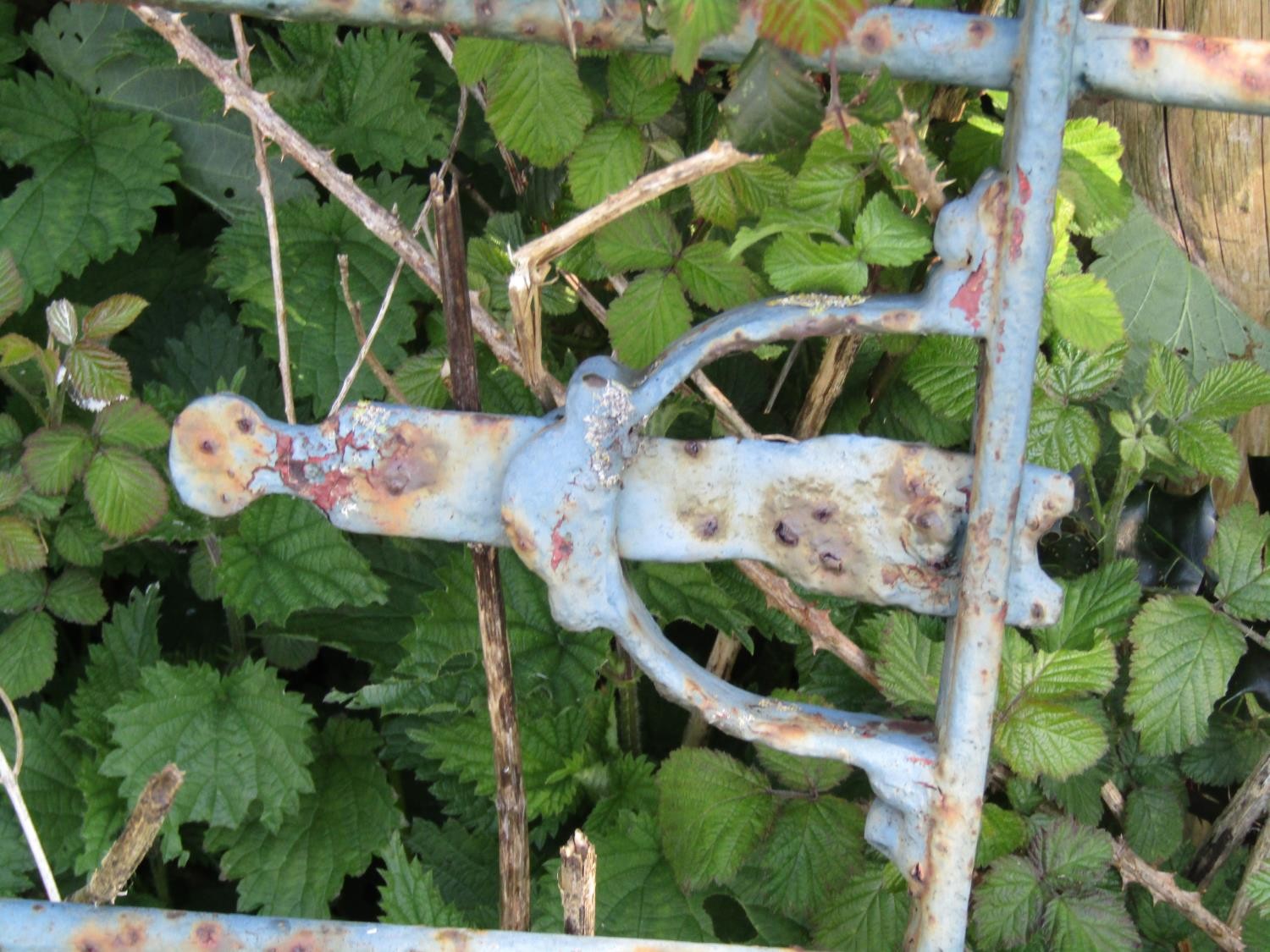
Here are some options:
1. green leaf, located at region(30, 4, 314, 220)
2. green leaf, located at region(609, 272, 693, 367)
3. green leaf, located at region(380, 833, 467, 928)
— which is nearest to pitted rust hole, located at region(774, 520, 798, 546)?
green leaf, located at region(609, 272, 693, 367)

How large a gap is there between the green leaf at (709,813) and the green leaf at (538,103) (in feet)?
2.62

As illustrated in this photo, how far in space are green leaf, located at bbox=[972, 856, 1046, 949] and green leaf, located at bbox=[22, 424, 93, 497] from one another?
1.15 meters

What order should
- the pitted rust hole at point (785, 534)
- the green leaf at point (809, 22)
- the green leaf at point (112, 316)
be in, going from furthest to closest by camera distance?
the green leaf at point (112, 316) → the pitted rust hole at point (785, 534) → the green leaf at point (809, 22)

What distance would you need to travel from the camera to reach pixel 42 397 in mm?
1708

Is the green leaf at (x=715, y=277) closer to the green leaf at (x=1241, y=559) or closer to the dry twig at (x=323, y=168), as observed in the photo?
the dry twig at (x=323, y=168)

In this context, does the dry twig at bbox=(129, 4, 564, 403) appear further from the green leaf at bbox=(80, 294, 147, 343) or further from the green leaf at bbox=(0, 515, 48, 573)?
the green leaf at bbox=(0, 515, 48, 573)

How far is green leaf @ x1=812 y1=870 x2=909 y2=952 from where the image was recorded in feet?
4.67

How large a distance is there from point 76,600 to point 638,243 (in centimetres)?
99

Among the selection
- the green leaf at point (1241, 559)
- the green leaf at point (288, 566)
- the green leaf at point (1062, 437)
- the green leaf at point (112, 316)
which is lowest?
the green leaf at point (288, 566)

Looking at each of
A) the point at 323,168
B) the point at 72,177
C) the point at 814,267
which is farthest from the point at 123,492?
the point at 814,267

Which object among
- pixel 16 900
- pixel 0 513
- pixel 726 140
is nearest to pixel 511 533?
pixel 726 140

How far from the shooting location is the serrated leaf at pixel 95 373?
1.36 meters

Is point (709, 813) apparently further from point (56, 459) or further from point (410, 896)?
point (56, 459)

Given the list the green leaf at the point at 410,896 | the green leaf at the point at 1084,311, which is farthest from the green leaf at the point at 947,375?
the green leaf at the point at 410,896
